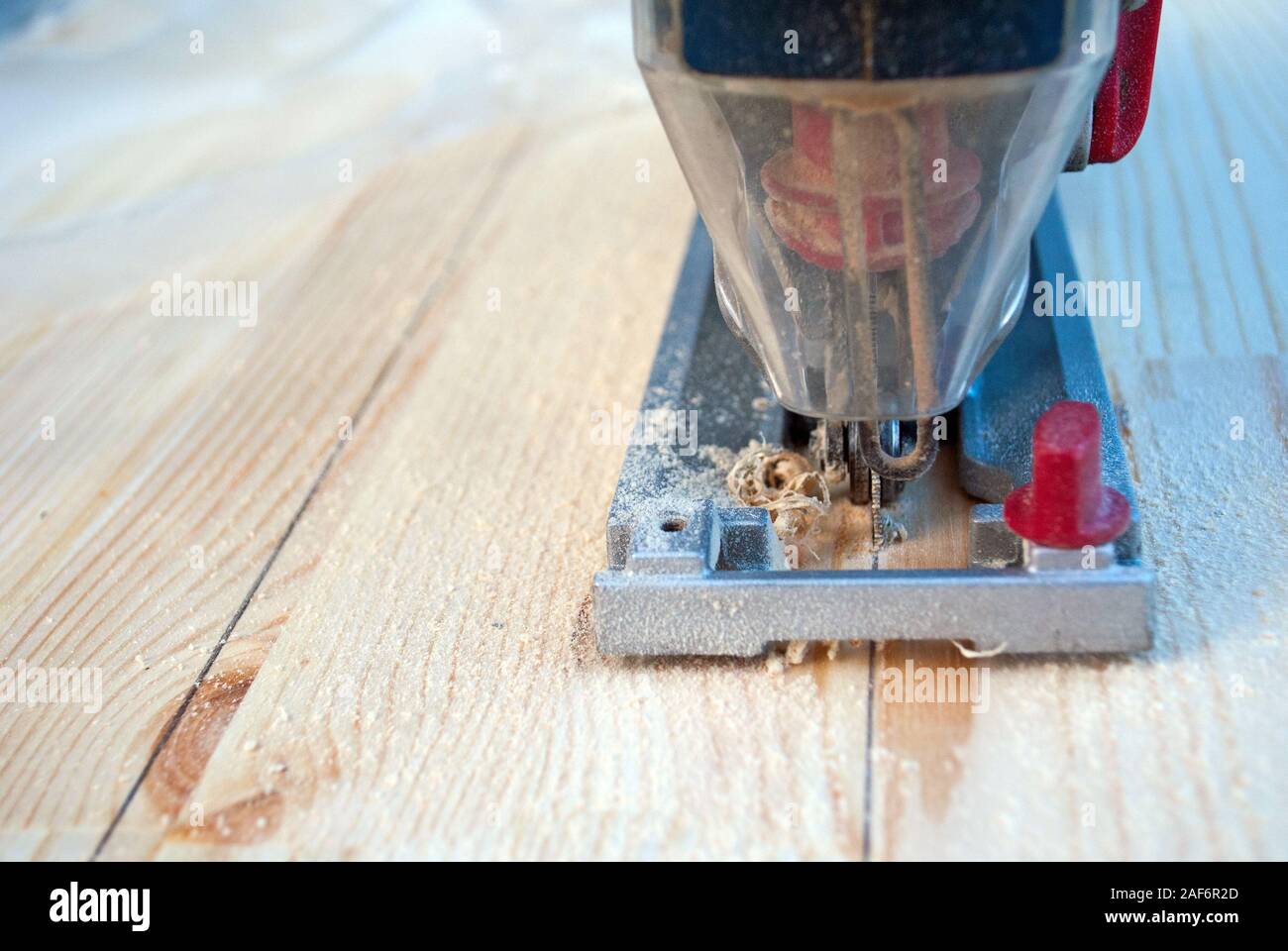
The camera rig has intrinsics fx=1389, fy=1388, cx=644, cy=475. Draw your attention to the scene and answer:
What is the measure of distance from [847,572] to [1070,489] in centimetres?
14

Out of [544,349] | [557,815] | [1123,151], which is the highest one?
[1123,151]

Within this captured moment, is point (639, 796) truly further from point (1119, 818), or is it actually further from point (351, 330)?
point (351, 330)

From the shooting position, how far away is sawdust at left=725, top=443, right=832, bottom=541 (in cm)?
99

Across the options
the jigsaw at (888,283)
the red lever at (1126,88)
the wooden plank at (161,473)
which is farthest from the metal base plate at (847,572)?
the wooden plank at (161,473)

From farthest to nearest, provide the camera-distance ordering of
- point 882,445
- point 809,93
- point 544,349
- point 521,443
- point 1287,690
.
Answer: point 544,349
point 521,443
point 882,445
point 1287,690
point 809,93

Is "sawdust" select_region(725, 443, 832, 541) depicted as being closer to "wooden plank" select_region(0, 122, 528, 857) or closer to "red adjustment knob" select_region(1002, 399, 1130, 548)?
"red adjustment knob" select_region(1002, 399, 1130, 548)

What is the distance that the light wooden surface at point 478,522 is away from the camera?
79 cm

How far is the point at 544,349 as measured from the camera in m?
1.36

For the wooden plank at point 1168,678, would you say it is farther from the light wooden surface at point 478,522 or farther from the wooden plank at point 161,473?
the wooden plank at point 161,473

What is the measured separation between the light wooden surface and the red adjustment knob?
92 millimetres

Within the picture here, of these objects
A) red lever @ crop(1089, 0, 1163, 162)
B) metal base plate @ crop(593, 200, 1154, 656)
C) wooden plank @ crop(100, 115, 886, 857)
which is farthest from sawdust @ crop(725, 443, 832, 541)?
red lever @ crop(1089, 0, 1163, 162)

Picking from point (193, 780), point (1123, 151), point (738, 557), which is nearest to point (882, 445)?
point (738, 557)

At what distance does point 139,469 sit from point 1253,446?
3.06 ft

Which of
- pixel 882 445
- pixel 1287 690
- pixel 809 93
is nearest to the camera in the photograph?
pixel 809 93
